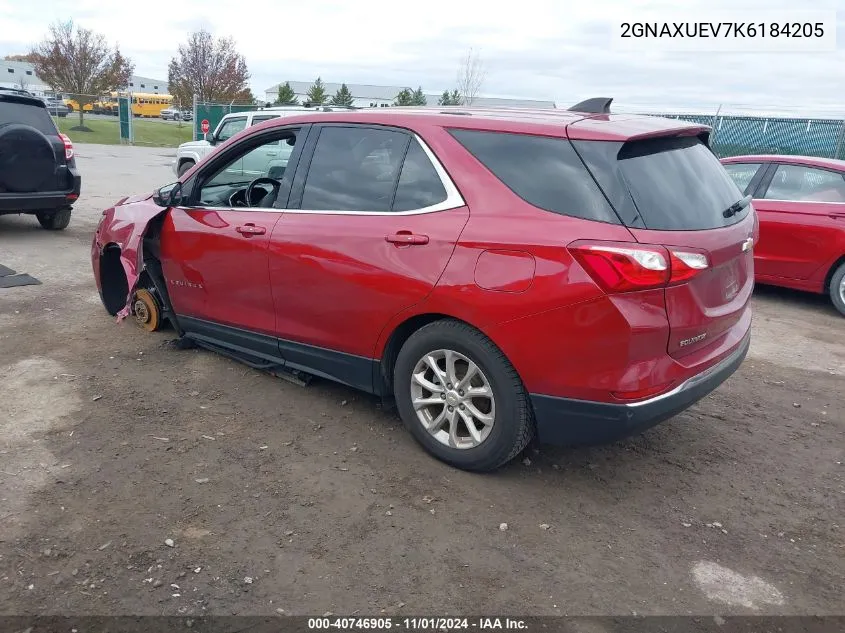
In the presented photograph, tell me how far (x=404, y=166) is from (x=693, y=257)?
1534mm

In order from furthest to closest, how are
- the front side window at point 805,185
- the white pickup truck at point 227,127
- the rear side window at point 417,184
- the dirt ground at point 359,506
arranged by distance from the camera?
the white pickup truck at point 227,127 → the front side window at point 805,185 → the rear side window at point 417,184 → the dirt ground at point 359,506

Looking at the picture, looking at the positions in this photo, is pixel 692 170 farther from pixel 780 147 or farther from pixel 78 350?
pixel 780 147

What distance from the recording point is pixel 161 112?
212 ft

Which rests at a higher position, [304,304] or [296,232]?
[296,232]

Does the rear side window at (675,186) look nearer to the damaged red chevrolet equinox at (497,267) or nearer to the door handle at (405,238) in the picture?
the damaged red chevrolet equinox at (497,267)

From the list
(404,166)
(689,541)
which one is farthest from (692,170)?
(689,541)

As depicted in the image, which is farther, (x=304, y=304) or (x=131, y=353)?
(x=131, y=353)

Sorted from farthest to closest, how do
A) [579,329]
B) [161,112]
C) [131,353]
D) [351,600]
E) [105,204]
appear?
[161,112] < [105,204] < [131,353] < [579,329] < [351,600]

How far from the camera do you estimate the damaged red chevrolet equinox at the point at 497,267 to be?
313cm

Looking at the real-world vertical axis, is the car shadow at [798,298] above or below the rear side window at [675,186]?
below

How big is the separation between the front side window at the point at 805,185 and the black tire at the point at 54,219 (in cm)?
892

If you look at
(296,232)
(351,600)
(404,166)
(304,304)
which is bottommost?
(351,600)

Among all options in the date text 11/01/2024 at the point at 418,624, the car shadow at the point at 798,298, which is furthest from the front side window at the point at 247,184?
the car shadow at the point at 798,298

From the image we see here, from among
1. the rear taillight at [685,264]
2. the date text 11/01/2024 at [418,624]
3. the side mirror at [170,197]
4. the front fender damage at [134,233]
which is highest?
the rear taillight at [685,264]
